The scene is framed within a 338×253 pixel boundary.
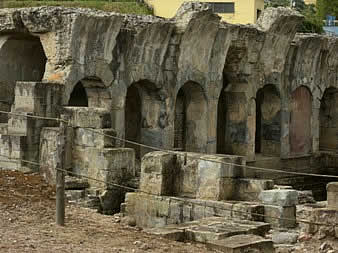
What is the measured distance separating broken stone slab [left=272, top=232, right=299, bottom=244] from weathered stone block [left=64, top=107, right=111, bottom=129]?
477cm

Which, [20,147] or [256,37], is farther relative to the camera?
[256,37]

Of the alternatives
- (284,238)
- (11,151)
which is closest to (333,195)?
(284,238)

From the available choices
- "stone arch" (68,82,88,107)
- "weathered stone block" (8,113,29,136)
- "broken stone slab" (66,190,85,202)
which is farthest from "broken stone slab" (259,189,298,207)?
"stone arch" (68,82,88,107)

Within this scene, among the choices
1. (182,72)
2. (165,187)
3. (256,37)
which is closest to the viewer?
(165,187)

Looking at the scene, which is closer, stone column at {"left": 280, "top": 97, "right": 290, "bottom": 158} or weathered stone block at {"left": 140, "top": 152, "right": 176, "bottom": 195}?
weathered stone block at {"left": 140, "top": 152, "right": 176, "bottom": 195}

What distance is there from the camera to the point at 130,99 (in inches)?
828

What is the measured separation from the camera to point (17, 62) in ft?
61.6

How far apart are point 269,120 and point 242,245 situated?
15288 millimetres

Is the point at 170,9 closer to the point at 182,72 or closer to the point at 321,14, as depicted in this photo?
the point at 321,14

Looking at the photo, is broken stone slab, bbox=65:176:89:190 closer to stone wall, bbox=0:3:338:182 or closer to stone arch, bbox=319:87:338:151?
stone wall, bbox=0:3:338:182

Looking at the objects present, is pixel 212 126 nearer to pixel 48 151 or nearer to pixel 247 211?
pixel 48 151

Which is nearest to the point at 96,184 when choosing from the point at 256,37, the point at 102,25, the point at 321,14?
the point at 102,25

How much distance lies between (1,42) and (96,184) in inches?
219

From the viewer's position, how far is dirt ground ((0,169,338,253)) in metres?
8.36
